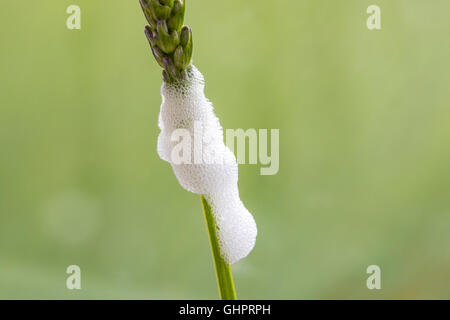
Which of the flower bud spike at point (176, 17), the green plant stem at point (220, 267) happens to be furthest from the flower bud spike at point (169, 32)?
the green plant stem at point (220, 267)

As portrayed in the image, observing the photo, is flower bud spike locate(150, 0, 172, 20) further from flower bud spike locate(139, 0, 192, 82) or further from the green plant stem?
→ the green plant stem

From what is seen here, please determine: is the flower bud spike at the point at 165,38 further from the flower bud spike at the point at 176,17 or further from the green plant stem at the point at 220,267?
the green plant stem at the point at 220,267

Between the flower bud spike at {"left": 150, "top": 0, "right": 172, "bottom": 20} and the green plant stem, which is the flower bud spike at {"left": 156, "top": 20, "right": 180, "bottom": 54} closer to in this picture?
the flower bud spike at {"left": 150, "top": 0, "right": 172, "bottom": 20}

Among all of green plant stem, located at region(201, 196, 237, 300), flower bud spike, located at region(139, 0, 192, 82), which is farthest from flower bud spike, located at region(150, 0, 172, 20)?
green plant stem, located at region(201, 196, 237, 300)

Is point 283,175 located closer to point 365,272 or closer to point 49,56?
point 365,272

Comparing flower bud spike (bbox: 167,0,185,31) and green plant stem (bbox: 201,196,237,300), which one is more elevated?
flower bud spike (bbox: 167,0,185,31)

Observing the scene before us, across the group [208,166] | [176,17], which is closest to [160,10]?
[176,17]

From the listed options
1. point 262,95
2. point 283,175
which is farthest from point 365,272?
point 262,95

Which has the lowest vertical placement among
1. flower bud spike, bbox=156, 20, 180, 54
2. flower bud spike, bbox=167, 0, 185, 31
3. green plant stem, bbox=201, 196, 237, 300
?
green plant stem, bbox=201, 196, 237, 300

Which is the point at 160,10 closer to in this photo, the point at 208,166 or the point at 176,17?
the point at 176,17
